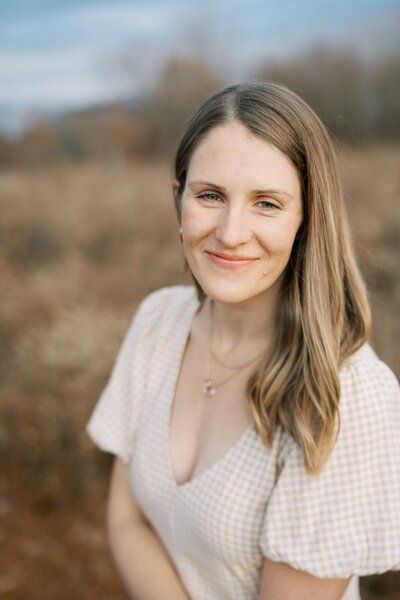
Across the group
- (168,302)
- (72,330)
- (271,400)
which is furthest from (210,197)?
(72,330)

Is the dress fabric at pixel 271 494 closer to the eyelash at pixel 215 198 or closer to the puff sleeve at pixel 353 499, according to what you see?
the puff sleeve at pixel 353 499

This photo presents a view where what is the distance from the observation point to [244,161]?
4.27 feet

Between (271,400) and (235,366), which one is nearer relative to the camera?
(271,400)

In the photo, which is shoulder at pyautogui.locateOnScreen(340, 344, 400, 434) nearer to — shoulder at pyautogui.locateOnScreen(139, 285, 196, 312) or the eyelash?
the eyelash

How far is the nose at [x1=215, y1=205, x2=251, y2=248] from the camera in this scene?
133 cm

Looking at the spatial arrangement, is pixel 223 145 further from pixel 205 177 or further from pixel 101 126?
pixel 101 126

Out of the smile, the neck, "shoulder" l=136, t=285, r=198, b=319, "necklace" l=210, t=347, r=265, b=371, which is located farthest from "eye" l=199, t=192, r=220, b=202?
"shoulder" l=136, t=285, r=198, b=319

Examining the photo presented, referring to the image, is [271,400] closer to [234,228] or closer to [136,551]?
[234,228]

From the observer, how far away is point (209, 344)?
1731 millimetres

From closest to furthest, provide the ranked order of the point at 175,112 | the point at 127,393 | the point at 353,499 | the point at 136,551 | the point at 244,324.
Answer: the point at 353,499 < the point at 244,324 < the point at 136,551 < the point at 127,393 < the point at 175,112

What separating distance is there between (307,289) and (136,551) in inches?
33.9

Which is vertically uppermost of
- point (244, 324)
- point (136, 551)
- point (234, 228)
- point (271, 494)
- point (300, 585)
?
point (234, 228)

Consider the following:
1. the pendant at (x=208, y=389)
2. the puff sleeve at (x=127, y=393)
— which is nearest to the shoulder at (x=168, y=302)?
the puff sleeve at (x=127, y=393)

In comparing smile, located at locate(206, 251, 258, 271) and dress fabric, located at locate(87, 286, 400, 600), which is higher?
smile, located at locate(206, 251, 258, 271)
